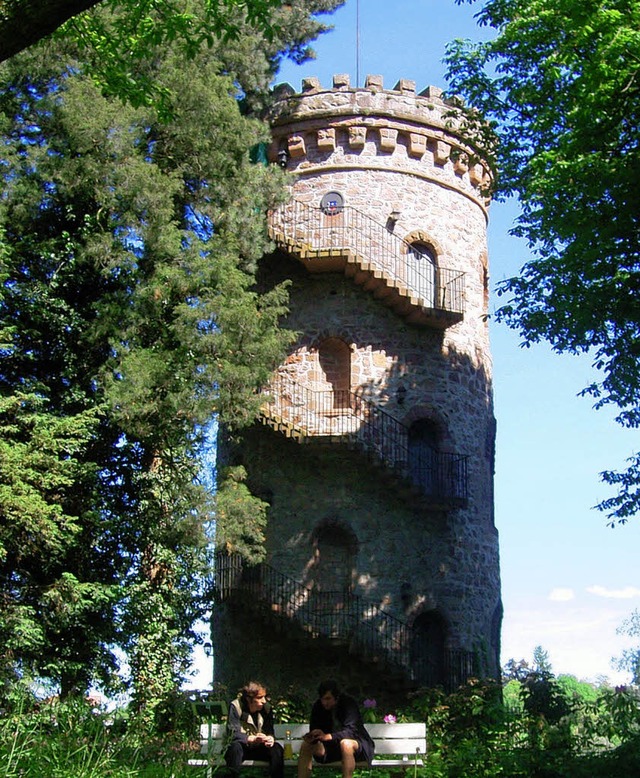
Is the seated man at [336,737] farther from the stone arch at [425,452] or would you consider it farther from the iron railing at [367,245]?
the iron railing at [367,245]

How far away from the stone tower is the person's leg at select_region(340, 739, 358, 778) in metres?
10.8

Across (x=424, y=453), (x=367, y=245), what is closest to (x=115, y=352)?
(x=367, y=245)

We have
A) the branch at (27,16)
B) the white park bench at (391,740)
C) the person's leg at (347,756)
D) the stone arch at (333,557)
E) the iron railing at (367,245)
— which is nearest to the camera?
the branch at (27,16)

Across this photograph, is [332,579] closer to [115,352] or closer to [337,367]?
[337,367]

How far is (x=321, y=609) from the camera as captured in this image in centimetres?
2159

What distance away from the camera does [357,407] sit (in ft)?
74.5

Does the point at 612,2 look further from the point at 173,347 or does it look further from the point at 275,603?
the point at 275,603

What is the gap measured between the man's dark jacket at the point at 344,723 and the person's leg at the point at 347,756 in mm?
124

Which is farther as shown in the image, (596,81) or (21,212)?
(21,212)

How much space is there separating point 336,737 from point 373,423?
12.5 metres

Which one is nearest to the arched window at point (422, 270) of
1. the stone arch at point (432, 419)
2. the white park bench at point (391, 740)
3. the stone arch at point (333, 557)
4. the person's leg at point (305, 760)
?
the stone arch at point (432, 419)

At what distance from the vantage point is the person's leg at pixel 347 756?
10109mm

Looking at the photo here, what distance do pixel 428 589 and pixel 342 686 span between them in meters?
2.55

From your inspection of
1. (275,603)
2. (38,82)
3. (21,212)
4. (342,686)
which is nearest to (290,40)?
(38,82)
